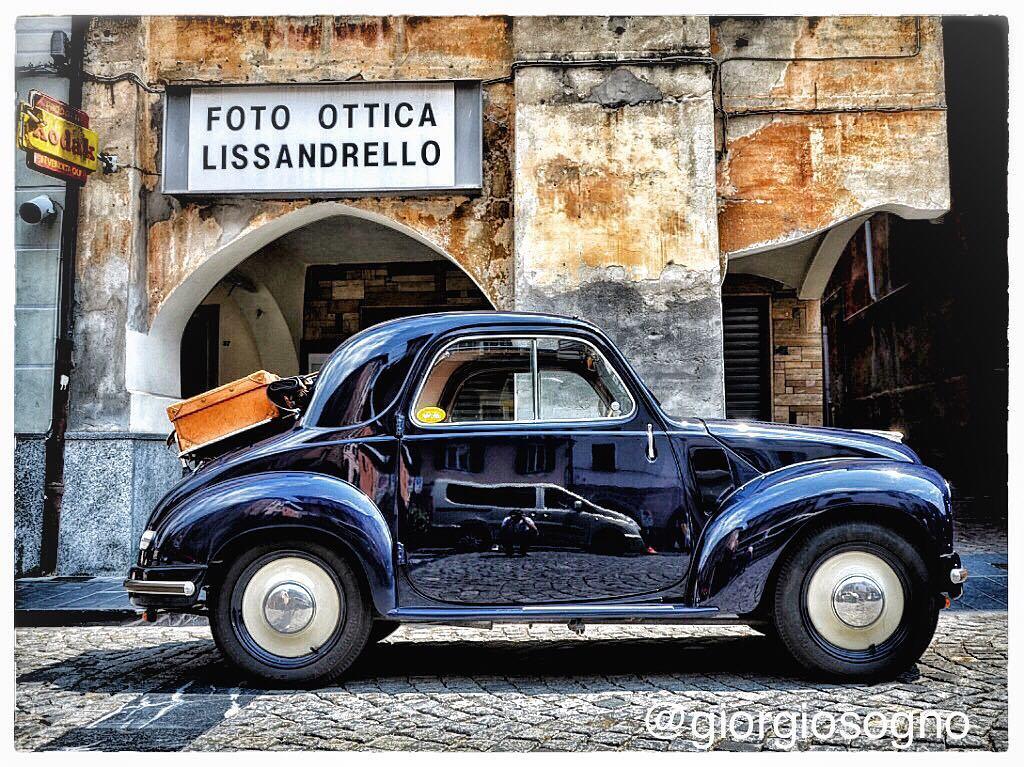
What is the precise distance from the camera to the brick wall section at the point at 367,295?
10102 mm

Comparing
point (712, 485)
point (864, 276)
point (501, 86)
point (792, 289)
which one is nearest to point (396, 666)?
point (712, 485)

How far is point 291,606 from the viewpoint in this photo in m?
3.83

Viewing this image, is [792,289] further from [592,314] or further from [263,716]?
[263,716]

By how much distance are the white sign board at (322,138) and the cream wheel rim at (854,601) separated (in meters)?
4.18

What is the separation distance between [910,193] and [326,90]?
430cm

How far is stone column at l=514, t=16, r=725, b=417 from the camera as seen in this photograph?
260 inches

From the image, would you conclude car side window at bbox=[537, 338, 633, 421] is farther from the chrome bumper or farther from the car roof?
the chrome bumper

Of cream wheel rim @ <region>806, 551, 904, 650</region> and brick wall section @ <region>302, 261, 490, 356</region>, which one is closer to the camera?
cream wheel rim @ <region>806, 551, 904, 650</region>

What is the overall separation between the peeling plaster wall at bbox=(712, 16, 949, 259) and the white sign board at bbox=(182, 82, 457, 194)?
2.15m

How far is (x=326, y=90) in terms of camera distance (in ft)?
22.1

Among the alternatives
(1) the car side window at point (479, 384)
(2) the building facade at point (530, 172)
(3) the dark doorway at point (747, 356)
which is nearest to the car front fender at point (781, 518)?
(1) the car side window at point (479, 384)

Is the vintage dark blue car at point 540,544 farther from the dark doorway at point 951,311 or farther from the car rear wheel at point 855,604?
the dark doorway at point 951,311

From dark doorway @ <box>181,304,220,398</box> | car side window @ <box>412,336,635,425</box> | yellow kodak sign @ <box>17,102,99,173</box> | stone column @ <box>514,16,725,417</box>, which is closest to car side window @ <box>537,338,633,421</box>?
car side window @ <box>412,336,635,425</box>

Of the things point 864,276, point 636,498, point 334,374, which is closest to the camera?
point 636,498
